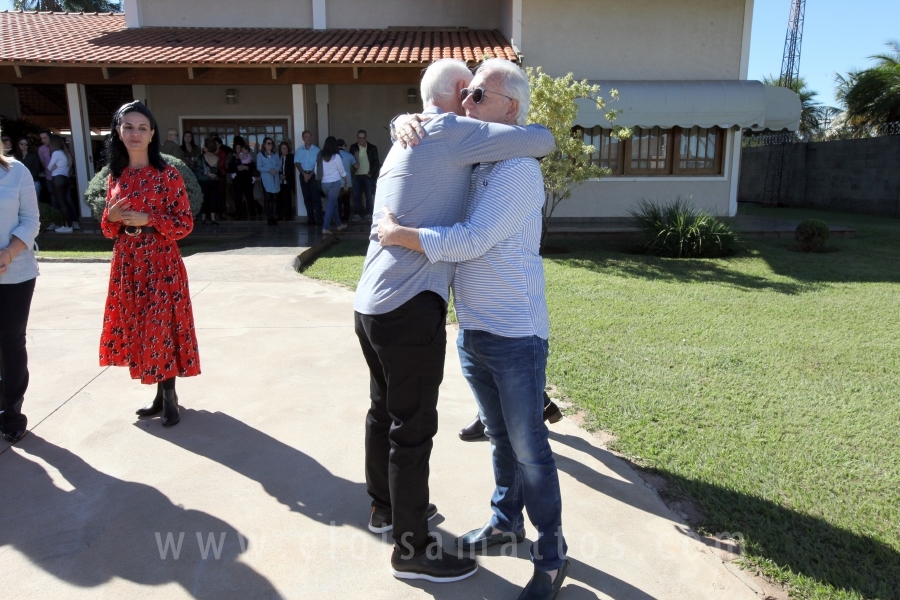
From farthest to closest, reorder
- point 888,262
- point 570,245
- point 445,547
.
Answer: point 570,245 → point 888,262 → point 445,547

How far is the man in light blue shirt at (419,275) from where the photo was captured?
2.10m

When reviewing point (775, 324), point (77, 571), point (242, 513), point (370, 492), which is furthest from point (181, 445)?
point (775, 324)

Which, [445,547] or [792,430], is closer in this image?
[445,547]

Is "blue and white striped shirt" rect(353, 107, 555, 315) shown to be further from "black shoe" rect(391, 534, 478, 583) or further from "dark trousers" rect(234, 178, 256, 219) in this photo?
"dark trousers" rect(234, 178, 256, 219)

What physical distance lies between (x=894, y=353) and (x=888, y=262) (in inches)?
211

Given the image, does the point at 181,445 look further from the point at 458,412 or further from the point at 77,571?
the point at 458,412

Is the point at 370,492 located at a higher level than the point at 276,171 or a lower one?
lower

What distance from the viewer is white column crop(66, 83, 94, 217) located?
43.5 ft

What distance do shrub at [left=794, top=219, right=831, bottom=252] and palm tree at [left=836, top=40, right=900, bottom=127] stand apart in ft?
41.3

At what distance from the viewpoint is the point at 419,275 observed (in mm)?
2145

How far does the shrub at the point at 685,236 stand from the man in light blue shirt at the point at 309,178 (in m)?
6.03

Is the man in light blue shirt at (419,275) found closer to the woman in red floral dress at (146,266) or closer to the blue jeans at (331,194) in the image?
the woman in red floral dress at (146,266)

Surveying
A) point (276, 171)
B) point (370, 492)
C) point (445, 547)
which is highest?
point (276, 171)

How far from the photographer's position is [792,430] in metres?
3.62
